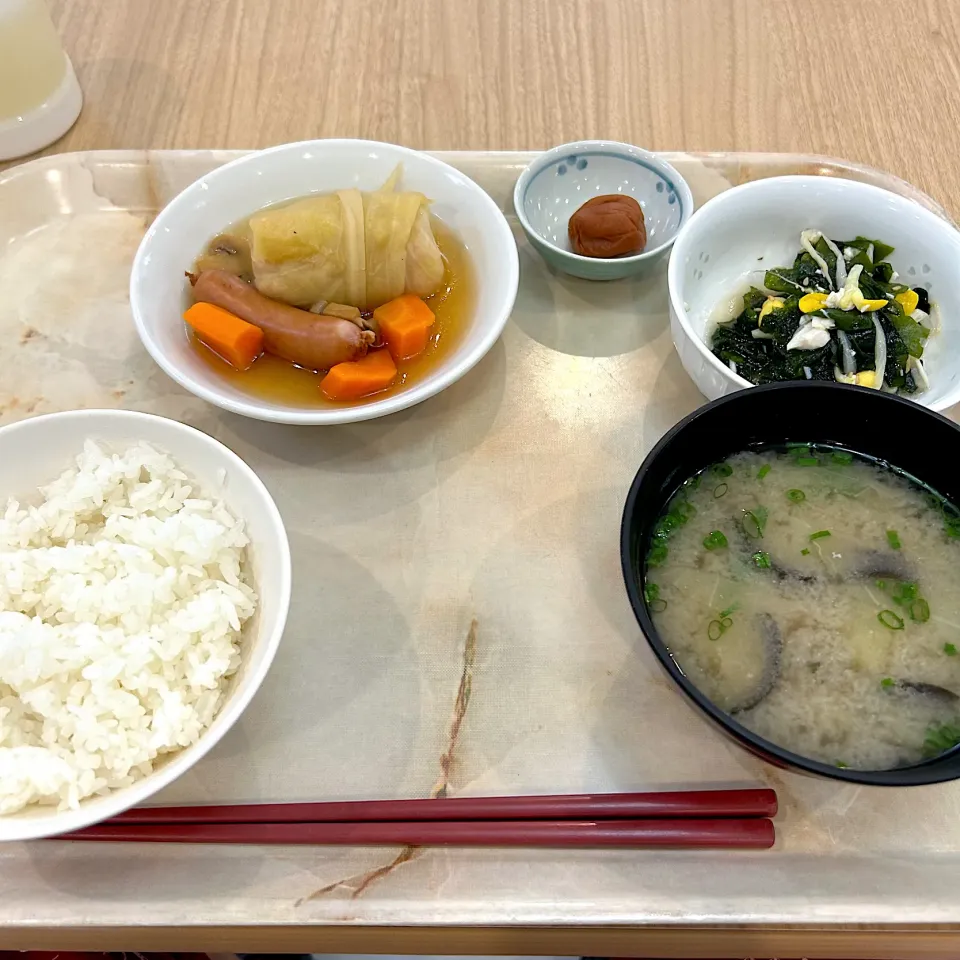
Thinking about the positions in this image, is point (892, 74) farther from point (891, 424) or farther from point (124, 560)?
point (124, 560)

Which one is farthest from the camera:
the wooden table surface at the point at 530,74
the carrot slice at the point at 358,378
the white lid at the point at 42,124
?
the wooden table surface at the point at 530,74

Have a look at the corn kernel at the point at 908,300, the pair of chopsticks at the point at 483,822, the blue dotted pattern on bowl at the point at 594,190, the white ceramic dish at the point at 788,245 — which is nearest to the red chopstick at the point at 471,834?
the pair of chopsticks at the point at 483,822

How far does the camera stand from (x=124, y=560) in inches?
54.7

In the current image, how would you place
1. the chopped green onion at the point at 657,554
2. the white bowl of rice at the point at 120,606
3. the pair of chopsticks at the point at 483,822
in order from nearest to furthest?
the white bowl of rice at the point at 120,606 < the pair of chopsticks at the point at 483,822 < the chopped green onion at the point at 657,554

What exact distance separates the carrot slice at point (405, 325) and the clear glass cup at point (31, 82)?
1278 mm

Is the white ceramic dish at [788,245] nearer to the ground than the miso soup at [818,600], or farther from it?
farther from it

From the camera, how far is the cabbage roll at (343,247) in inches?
76.0

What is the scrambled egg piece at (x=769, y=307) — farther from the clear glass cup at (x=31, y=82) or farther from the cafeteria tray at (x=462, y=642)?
the clear glass cup at (x=31, y=82)

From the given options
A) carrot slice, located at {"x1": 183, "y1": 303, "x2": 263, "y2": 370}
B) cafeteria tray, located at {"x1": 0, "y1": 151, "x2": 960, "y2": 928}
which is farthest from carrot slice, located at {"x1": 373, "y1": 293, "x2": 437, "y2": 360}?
carrot slice, located at {"x1": 183, "y1": 303, "x2": 263, "y2": 370}

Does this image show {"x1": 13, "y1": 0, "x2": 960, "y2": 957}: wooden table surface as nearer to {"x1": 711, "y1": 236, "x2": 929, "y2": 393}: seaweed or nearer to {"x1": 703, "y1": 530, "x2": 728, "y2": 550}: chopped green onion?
{"x1": 711, "y1": 236, "x2": 929, "y2": 393}: seaweed

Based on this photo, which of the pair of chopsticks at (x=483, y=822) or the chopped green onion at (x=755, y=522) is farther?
the chopped green onion at (x=755, y=522)

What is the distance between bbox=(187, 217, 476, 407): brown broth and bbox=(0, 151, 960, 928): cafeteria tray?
0.24 ft

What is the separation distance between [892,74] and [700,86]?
2.27 ft

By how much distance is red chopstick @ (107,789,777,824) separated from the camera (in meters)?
1.34
